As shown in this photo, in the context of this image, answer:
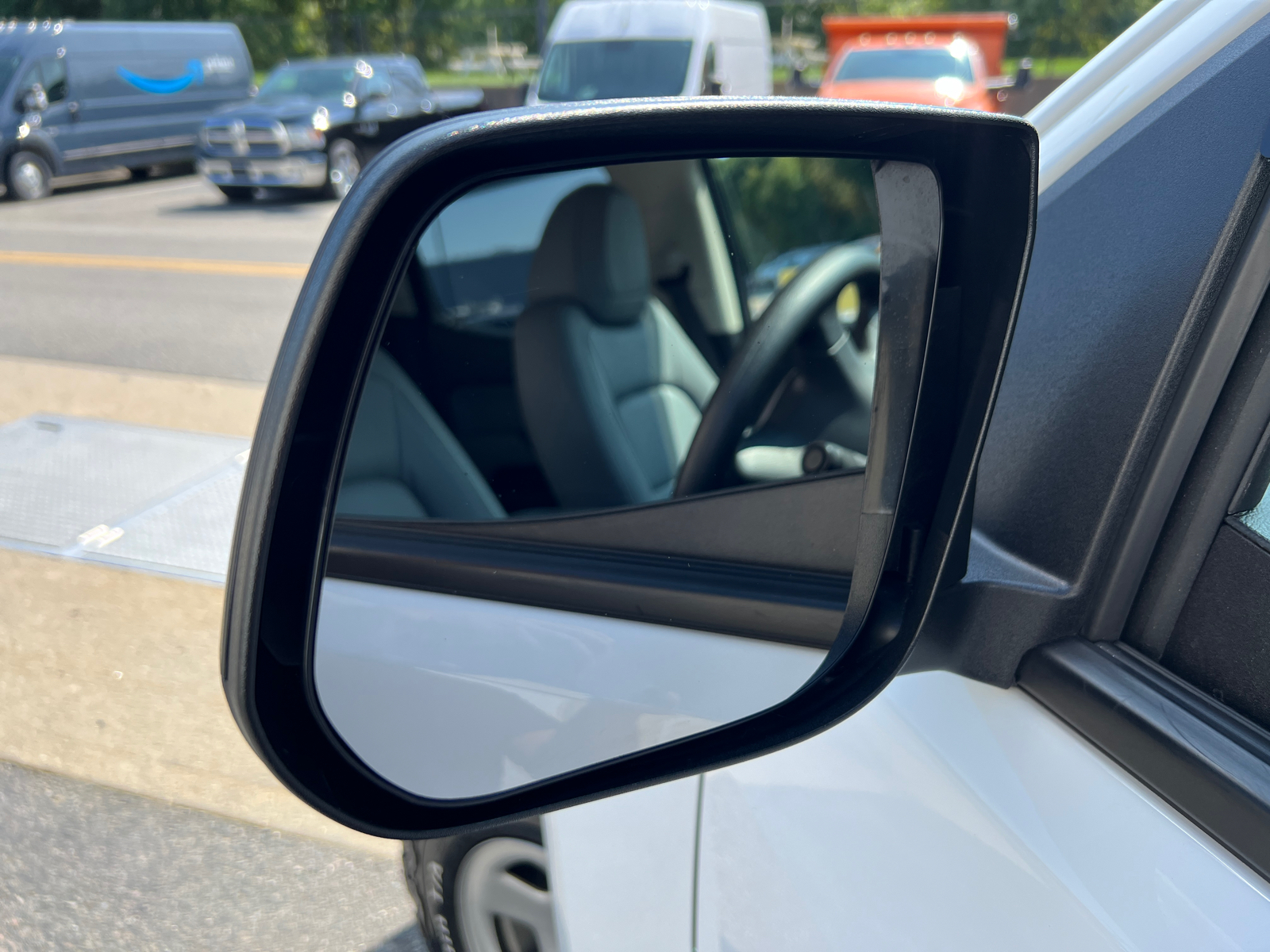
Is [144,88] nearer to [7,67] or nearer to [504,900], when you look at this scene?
[7,67]

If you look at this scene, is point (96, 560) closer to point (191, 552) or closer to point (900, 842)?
point (191, 552)

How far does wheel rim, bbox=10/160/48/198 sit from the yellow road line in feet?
15.6

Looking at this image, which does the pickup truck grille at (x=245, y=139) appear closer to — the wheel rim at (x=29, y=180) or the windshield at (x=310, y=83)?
the windshield at (x=310, y=83)

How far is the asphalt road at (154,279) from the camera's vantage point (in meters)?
8.30

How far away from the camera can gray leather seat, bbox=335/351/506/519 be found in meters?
1.66

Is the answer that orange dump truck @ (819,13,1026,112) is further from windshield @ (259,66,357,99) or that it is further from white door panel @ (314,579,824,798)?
white door panel @ (314,579,824,798)

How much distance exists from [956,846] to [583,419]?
115 centimetres

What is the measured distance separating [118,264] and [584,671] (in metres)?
12.0

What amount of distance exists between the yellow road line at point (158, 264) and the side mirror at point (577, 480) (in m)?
9.68

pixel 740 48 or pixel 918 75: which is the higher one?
pixel 918 75

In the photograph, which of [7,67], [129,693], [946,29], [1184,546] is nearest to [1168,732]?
[1184,546]

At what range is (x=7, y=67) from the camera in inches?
646

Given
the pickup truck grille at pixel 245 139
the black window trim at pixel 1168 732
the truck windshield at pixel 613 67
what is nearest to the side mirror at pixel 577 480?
the black window trim at pixel 1168 732

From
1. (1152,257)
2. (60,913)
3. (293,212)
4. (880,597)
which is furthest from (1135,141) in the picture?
(293,212)
